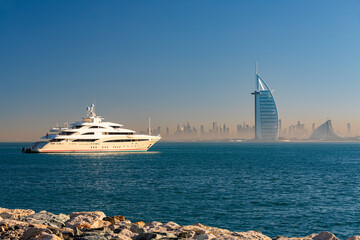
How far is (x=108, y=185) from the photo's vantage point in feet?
106

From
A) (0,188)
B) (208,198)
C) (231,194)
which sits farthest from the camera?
(0,188)

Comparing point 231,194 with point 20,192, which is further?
point 20,192

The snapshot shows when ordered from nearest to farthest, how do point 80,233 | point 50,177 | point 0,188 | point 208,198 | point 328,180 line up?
point 80,233 < point 208,198 < point 0,188 < point 328,180 < point 50,177

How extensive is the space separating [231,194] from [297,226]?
918cm

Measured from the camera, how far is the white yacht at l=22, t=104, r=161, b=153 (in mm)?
80125

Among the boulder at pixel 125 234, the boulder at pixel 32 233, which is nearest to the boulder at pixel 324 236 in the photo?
the boulder at pixel 125 234

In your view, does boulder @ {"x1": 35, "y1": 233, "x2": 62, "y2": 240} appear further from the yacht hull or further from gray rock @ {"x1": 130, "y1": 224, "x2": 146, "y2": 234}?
the yacht hull

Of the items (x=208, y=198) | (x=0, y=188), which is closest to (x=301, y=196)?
(x=208, y=198)

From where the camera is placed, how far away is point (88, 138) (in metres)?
80.1

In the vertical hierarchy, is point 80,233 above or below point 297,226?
above

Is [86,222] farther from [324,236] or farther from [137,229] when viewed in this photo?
[324,236]

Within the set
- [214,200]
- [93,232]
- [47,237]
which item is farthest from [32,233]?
[214,200]

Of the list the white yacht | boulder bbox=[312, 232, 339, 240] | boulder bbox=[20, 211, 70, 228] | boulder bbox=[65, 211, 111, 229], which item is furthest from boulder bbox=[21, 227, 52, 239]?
the white yacht

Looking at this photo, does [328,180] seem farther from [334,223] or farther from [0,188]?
[0,188]
